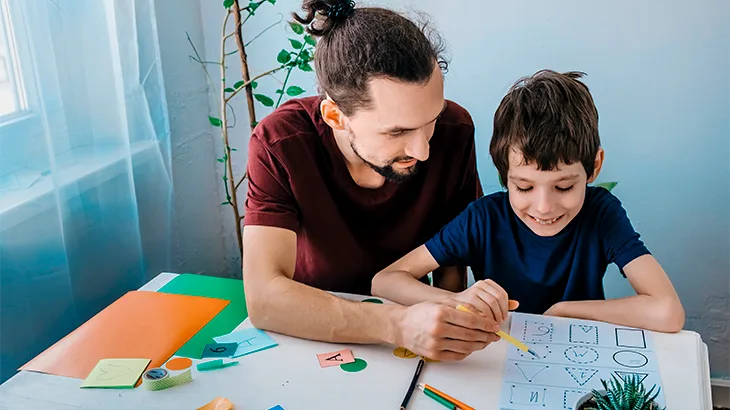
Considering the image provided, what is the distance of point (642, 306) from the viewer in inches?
44.1

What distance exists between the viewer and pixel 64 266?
1.46 m

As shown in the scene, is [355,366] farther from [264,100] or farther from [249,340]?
[264,100]

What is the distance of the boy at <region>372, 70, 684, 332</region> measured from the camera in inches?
45.6

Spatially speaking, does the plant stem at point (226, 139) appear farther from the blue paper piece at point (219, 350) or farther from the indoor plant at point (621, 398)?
the indoor plant at point (621, 398)

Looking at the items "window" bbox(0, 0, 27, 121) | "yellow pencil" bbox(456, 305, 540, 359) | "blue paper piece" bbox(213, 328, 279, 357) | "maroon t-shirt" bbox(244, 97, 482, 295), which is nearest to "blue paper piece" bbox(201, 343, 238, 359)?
"blue paper piece" bbox(213, 328, 279, 357)

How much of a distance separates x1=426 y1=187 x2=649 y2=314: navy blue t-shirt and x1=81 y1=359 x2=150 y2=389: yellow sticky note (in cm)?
56

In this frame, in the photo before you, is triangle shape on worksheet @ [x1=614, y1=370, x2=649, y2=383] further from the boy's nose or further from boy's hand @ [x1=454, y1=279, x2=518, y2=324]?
the boy's nose

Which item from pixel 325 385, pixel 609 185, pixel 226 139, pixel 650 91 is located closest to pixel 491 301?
pixel 325 385

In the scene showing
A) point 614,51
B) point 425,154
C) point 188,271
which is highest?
point 614,51

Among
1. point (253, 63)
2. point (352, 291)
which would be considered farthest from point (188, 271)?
point (352, 291)

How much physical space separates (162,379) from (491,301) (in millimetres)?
500

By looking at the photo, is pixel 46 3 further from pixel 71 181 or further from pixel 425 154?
pixel 425 154

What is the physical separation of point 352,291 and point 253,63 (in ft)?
2.98

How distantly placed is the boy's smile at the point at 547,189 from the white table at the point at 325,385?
0.86 ft
